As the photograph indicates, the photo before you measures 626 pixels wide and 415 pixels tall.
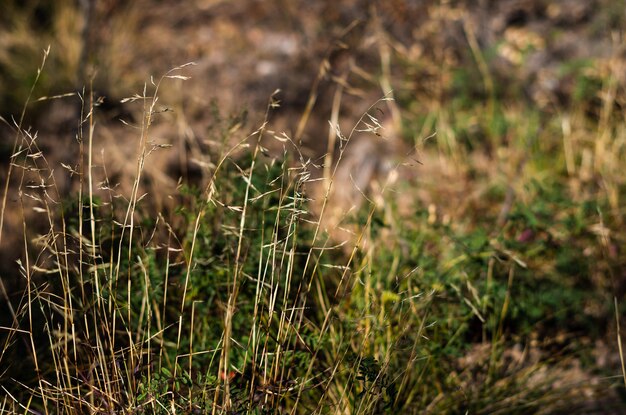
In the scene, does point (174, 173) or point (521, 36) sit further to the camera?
point (521, 36)

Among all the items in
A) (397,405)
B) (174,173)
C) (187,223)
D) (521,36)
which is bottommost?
(174,173)

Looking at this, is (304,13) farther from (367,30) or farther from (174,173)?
(174,173)

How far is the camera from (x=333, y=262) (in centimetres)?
259

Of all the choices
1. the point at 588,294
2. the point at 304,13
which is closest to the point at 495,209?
the point at 588,294

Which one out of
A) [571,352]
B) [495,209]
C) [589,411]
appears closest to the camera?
[589,411]

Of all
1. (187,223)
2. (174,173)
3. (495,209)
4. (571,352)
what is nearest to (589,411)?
(571,352)

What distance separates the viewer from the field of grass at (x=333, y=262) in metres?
1.69

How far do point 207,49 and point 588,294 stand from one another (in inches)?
122

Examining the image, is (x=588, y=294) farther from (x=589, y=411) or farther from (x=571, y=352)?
(x=589, y=411)

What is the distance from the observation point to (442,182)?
3682 millimetres

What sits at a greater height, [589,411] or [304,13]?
[304,13]

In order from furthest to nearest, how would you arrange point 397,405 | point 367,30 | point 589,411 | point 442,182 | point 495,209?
1. point 367,30
2. point 442,182
3. point 495,209
4. point 589,411
5. point 397,405

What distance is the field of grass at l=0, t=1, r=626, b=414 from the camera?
1689 millimetres

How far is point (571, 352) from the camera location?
8.79 feet
